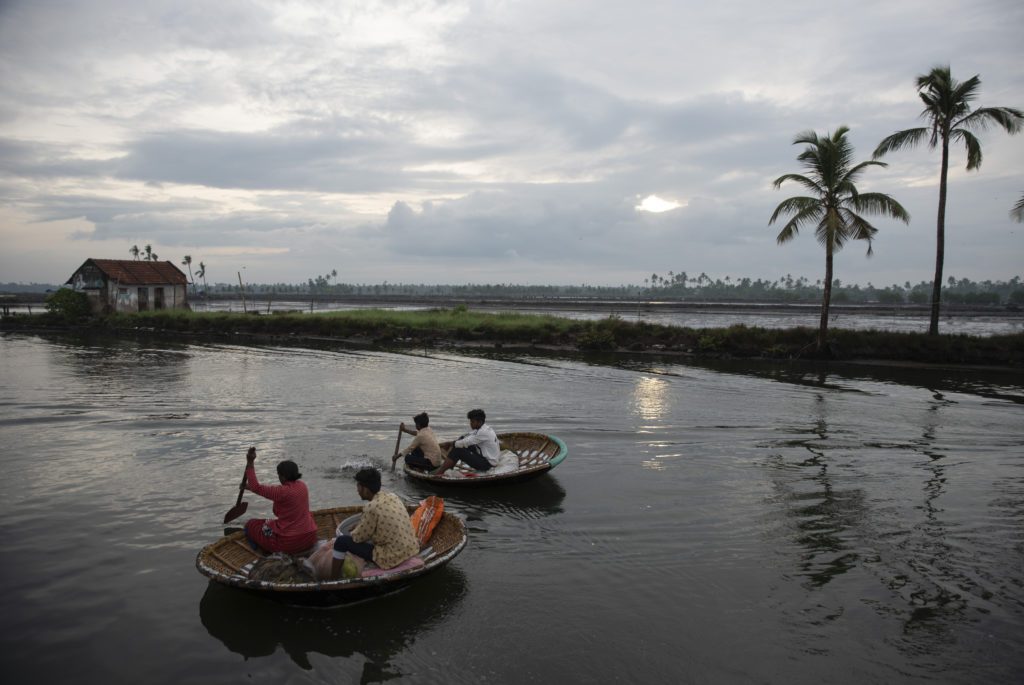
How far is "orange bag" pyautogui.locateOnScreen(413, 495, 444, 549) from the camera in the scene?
725 cm

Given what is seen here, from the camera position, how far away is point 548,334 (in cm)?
3300

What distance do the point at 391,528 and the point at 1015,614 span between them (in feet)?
22.8

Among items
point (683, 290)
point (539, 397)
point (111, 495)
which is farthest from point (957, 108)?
point (683, 290)

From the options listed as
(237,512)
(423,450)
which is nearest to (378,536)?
(237,512)

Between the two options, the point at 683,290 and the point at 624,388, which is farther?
the point at 683,290

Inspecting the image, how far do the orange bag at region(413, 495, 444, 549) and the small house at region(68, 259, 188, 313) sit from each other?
4475 centimetres

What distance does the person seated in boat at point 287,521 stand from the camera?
660cm

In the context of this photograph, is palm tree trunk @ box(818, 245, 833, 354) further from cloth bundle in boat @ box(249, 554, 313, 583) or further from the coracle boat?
→ cloth bundle in boat @ box(249, 554, 313, 583)

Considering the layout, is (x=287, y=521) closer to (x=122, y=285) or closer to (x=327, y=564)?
(x=327, y=564)

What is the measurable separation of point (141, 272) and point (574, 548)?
47146mm

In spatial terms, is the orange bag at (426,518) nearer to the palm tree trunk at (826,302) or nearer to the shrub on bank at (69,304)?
the palm tree trunk at (826,302)

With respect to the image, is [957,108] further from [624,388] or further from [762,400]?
[624,388]

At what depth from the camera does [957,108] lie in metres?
22.6

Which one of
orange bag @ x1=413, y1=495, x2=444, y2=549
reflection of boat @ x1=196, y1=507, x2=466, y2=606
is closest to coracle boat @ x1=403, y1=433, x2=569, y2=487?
orange bag @ x1=413, y1=495, x2=444, y2=549
